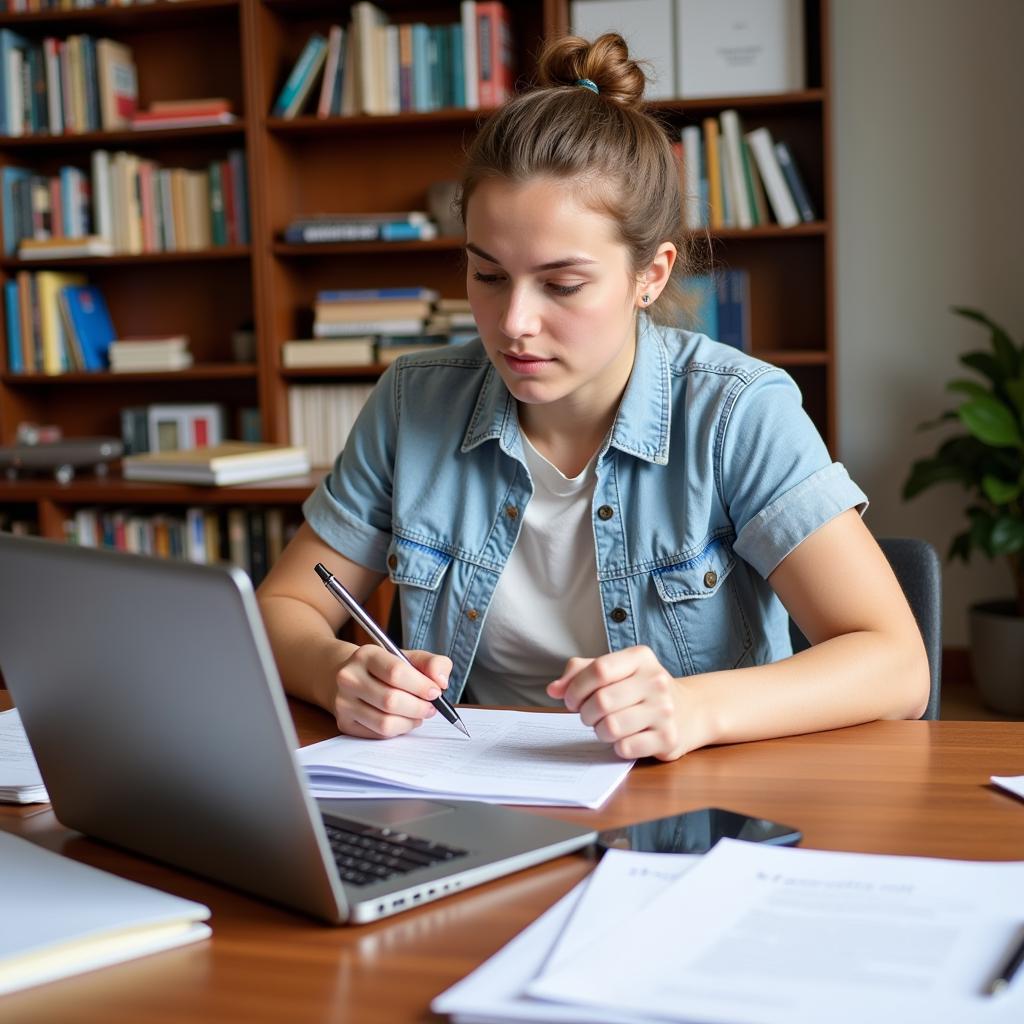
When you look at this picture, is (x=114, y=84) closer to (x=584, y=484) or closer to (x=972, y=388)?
(x=972, y=388)

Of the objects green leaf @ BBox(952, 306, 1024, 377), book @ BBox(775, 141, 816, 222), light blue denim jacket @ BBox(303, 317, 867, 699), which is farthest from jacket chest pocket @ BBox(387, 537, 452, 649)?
green leaf @ BBox(952, 306, 1024, 377)

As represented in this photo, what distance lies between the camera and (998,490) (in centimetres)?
321

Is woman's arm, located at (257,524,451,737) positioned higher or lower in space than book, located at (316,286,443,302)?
lower

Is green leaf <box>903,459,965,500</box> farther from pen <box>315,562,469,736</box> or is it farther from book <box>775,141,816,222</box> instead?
pen <box>315,562,469,736</box>

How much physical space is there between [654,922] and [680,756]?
1.12 feet

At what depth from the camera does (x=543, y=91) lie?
4.76 ft

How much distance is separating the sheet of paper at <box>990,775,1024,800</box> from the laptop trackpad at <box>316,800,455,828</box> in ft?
1.34

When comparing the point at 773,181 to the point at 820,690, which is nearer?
the point at 820,690

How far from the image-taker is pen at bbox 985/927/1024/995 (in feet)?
2.02

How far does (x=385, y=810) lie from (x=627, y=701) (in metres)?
0.22

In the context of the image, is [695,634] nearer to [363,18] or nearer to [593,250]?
[593,250]

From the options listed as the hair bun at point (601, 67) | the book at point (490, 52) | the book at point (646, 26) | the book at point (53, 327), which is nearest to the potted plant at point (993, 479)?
the book at point (646, 26)

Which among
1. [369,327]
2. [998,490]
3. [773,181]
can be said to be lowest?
[998,490]

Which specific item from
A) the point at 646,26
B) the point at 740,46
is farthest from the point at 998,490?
the point at 646,26
